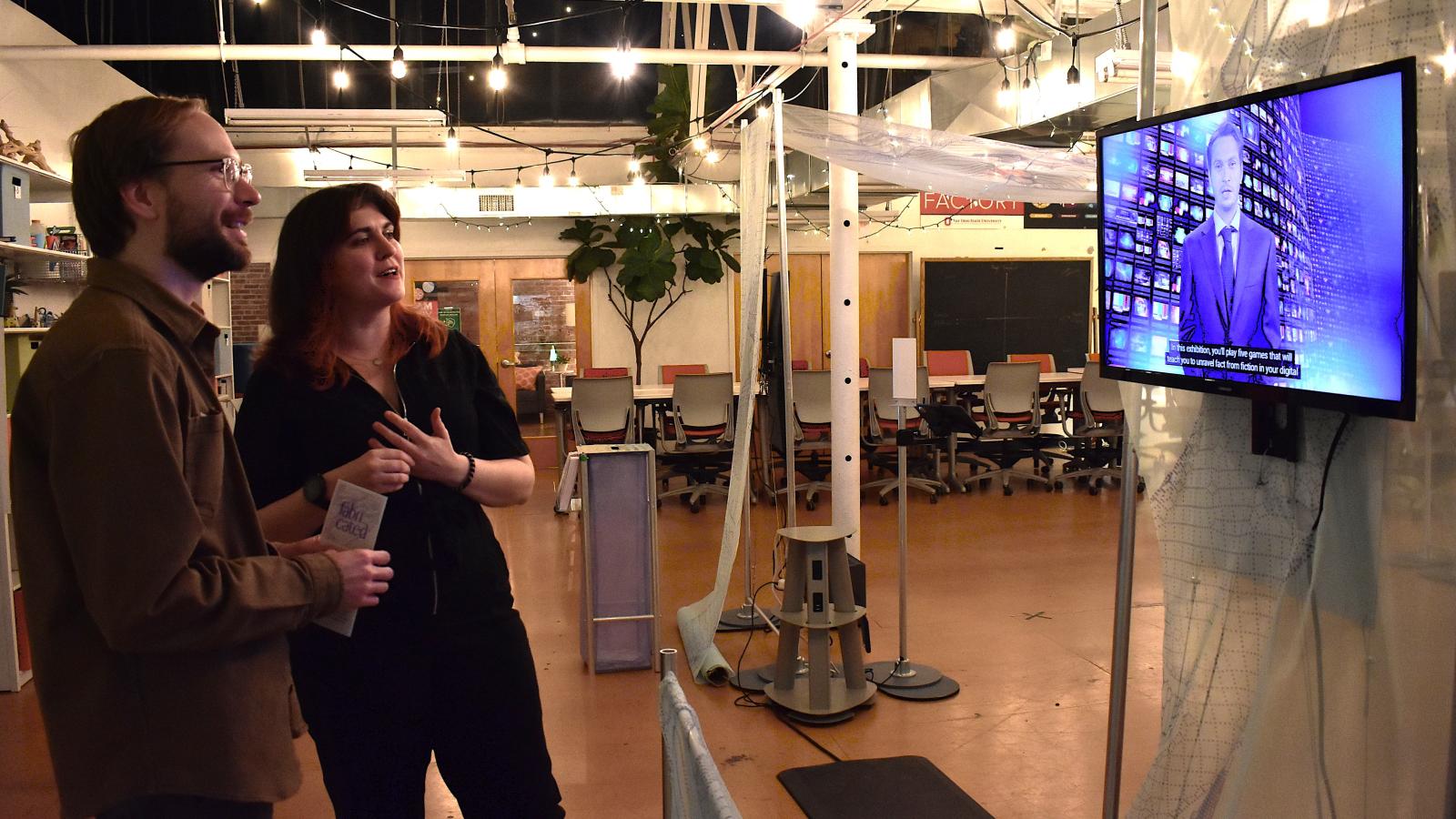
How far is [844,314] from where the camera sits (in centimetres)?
512

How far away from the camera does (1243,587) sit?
2193 millimetres

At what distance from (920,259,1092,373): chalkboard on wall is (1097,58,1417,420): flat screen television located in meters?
10.7

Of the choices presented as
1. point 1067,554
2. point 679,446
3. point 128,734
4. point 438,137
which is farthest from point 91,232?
point 438,137

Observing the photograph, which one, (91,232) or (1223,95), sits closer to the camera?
(91,232)

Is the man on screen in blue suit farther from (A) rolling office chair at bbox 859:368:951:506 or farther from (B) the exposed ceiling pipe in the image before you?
(A) rolling office chair at bbox 859:368:951:506

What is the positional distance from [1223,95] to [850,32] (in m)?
3.15

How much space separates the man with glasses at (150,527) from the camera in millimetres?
1202

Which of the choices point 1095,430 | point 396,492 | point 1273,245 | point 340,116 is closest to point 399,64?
point 340,116

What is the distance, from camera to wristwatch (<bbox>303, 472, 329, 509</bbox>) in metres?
1.72

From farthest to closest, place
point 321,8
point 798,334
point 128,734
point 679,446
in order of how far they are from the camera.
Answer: point 798,334
point 321,8
point 679,446
point 128,734

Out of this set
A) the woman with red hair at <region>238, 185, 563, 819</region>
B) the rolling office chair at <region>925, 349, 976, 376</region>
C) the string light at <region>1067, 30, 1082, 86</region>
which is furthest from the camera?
the rolling office chair at <region>925, 349, 976, 376</region>

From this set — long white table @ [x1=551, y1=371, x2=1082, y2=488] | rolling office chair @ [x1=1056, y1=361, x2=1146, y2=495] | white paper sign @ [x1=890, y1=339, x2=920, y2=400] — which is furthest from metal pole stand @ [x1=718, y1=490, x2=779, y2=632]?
rolling office chair @ [x1=1056, y1=361, x2=1146, y2=495]

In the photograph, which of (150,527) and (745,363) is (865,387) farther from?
(150,527)

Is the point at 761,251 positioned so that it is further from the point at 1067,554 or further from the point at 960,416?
the point at 1067,554
